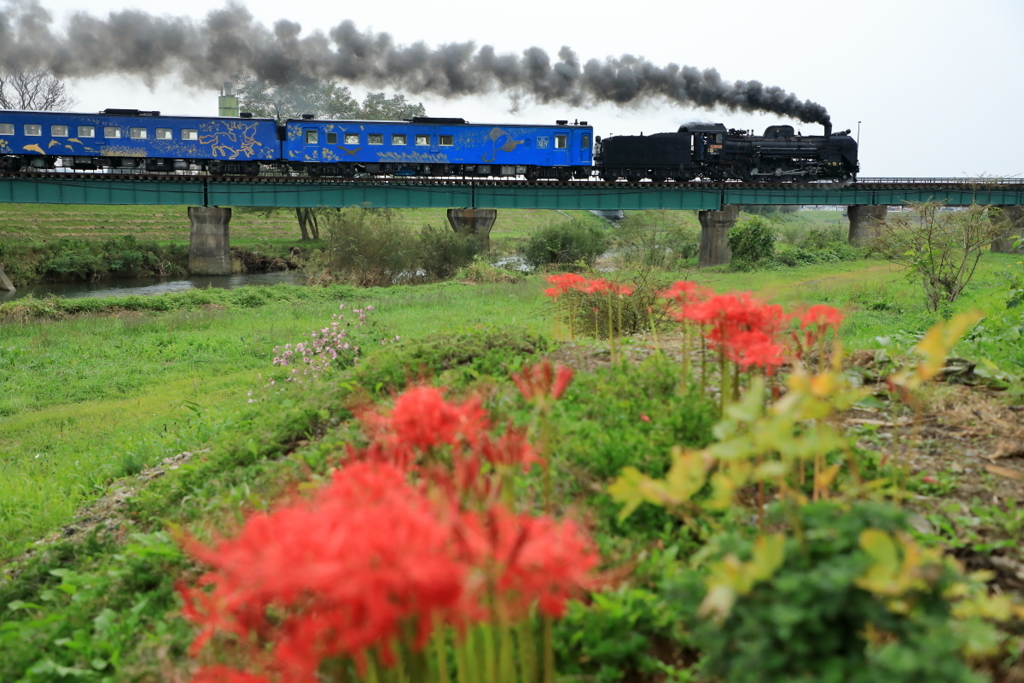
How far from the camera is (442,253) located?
112ft

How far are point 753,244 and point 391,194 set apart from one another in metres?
17.1

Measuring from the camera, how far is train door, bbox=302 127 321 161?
37.5 meters

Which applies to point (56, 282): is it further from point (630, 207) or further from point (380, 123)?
point (630, 207)

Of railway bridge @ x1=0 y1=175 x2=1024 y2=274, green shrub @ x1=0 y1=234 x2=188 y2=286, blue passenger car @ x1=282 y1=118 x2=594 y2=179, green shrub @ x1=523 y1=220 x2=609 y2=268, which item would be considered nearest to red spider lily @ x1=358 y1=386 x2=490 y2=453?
green shrub @ x1=523 y1=220 x2=609 y2=268

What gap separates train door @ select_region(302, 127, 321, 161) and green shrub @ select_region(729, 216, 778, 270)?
20449 millimetres

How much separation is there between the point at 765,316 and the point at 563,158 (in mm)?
36337

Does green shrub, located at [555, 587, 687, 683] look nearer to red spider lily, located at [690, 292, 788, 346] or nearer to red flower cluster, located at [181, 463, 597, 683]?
red flower cluster, located at [181, 463, 597, 683]

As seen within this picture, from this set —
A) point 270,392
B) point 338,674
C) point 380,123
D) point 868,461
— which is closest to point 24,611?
point 338,674

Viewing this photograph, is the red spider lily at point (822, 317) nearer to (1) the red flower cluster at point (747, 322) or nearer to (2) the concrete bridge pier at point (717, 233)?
(1) the red flower cluster at point (747, 322)

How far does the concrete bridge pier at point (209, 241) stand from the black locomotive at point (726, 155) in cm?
1912

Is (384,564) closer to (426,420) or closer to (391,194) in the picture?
(426,420)

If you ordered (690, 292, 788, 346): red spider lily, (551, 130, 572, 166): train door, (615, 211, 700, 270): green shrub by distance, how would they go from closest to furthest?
1. (690, 292, 788, 346): red spider lily
2. (551, 130, 572, 166): train door
3. (615, 211, 700, 270): green shrub

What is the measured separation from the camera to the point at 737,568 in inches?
81.0

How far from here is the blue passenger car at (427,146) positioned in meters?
37.5
